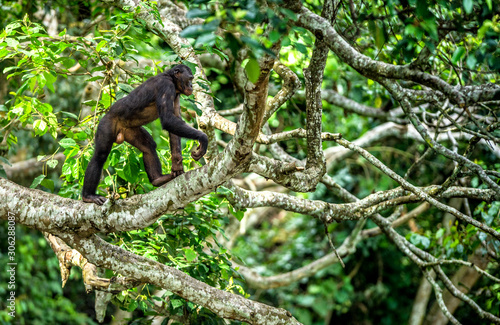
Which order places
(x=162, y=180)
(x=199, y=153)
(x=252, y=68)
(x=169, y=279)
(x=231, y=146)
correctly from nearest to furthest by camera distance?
(x=252, y=68), (x=231, y=146), (x=169, y=279), (x=199, y=153), (x=162, y=180)

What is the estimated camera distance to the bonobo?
4.21 metres

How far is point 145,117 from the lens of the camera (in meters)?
4.47

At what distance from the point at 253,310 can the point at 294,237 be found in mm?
7923

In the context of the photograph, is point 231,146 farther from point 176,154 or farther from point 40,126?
point 40,126

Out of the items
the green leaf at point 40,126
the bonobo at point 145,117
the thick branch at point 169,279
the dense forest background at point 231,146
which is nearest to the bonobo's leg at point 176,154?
the bonobo at point 145,117

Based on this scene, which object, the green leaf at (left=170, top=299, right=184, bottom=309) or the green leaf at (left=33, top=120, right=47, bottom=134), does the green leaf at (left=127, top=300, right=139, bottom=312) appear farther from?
the green leaf at (left=33, top=120, right=47, bottom=134)

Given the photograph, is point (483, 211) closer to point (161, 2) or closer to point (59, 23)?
point (161, 2)

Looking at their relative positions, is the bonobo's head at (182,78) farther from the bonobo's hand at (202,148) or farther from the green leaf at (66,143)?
the green leaf at (66,143)

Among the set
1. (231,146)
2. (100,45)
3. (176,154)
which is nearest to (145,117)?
(176,154)

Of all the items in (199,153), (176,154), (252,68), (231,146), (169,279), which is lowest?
(169,279)

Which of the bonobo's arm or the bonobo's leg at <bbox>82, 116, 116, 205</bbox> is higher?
the bonobo's arm

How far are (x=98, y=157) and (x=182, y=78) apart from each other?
1133mm

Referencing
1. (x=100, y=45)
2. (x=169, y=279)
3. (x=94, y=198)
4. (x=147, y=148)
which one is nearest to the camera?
(x=169, y=279)

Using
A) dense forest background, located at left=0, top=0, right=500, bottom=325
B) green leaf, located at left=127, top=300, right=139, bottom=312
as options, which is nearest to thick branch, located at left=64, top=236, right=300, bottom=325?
dense forest background, located at left=0, top=0, right=500, bottom=325
